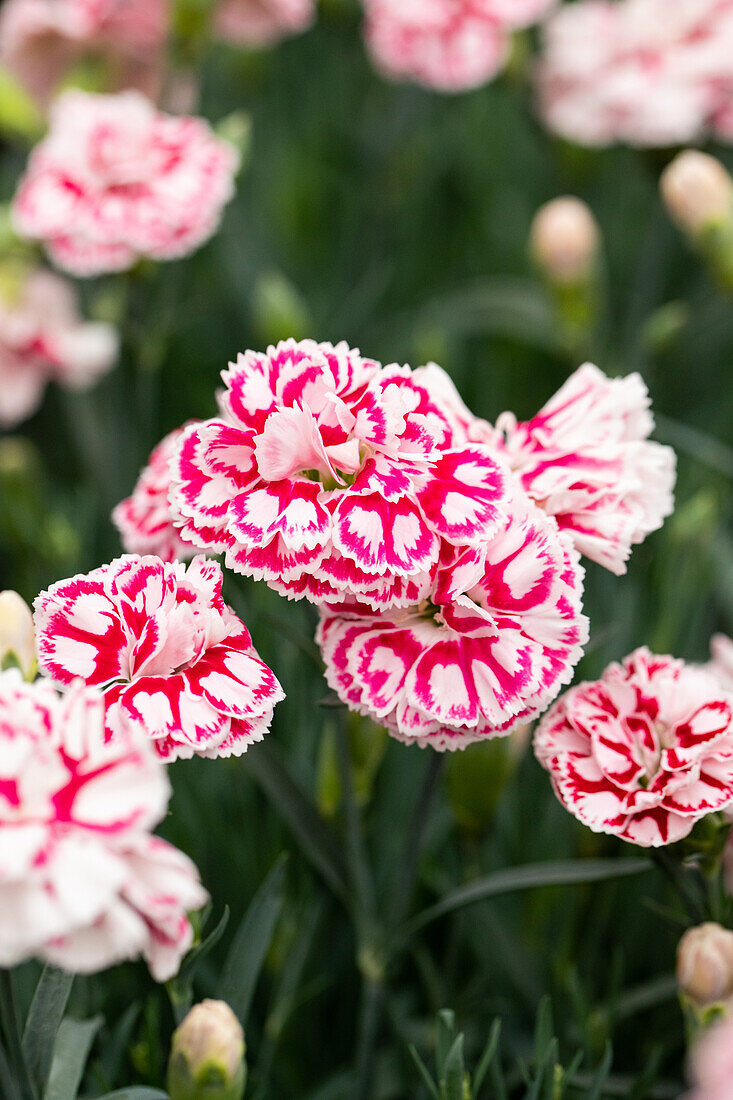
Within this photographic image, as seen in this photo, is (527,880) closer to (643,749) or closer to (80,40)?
(643,749)

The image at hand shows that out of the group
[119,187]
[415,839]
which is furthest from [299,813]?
[119,187]

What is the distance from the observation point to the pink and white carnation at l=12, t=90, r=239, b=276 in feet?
2.86

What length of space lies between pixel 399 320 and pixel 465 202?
32cm

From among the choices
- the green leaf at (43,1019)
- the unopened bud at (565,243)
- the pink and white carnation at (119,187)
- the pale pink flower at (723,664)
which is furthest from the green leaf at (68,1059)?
the unopened bud at (565,243)

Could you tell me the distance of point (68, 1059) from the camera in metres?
0.53

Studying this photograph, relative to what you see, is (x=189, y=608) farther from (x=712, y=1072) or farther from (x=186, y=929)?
(x=712, y=1072)

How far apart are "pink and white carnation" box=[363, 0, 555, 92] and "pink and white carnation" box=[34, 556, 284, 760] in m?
0.94

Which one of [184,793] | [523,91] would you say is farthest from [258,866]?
[523,91]

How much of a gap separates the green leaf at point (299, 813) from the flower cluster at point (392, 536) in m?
0.15

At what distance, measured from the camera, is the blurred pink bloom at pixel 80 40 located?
1.16 m

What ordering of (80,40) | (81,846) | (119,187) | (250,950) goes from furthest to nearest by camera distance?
(80,40) < (119,187) < (250,950) < (81,846)

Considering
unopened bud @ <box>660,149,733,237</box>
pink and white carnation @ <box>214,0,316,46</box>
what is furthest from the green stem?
pink and white carnation @ <box>214,0,316,46</box>

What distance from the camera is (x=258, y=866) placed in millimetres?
775

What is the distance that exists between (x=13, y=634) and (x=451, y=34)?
3.36ft
